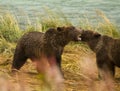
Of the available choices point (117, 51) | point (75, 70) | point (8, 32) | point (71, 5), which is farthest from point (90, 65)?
point (71, 5)

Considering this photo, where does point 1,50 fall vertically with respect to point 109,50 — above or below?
below

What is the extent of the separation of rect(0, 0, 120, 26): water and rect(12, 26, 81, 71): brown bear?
857cm

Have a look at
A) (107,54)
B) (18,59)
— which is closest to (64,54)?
(18,59)

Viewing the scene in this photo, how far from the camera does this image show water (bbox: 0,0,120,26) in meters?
17.5

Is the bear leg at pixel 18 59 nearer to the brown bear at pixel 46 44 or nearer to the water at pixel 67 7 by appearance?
the brown bear at pixel 46 44

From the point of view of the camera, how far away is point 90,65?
1.87 m

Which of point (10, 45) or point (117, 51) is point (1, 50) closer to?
point (10, 45)

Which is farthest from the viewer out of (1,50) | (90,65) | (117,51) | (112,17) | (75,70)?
(112,17)

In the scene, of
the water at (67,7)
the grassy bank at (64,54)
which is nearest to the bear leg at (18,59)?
the grassy bank at (64,54)

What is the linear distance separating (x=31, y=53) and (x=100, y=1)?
15.4 meters

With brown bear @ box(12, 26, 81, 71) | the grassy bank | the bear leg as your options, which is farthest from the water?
brown bear @ box(12, 26, 81, 71)

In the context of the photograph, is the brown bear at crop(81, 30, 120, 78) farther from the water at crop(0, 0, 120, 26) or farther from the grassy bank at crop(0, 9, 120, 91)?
the water at crop(0, 0, 120, 26)

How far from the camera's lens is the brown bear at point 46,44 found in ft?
22.7

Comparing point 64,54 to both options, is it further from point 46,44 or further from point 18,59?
point 46,44
